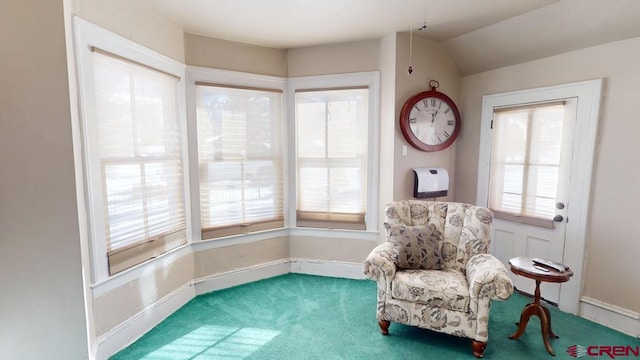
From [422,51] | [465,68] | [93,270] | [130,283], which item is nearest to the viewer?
[93,270]

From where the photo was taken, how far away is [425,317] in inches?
82.2

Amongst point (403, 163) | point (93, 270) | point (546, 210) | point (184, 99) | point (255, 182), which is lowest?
point (93, 270)

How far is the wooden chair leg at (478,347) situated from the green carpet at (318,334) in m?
0.05

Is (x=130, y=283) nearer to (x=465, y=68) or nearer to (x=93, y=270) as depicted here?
(x=93, y=270)

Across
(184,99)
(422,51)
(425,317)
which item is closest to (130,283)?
(184,99)

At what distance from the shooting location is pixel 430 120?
3.05 meters

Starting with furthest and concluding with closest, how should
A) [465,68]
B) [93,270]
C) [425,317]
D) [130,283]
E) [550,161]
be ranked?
[465,68] < [550,161] < [130,283] < [425,317] < [93,270]

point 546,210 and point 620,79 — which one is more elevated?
point 620,79

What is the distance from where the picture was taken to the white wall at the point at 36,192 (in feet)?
5.03

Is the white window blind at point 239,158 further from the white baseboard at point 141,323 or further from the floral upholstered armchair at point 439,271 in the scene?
the floral upholstered armchair at point 439,271

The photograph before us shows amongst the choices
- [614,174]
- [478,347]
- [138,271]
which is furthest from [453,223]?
[138,271]

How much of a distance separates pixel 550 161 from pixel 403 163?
4.16 feet

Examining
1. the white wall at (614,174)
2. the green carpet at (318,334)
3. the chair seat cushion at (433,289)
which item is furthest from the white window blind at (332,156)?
the white wall at (614,174)

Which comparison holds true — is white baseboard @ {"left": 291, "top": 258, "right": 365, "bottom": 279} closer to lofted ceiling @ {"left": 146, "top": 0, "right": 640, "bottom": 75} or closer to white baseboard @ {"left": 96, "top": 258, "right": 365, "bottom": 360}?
white baseboard @ {"left": 96, "top": 258, "right": 365, "bottom": 360}
